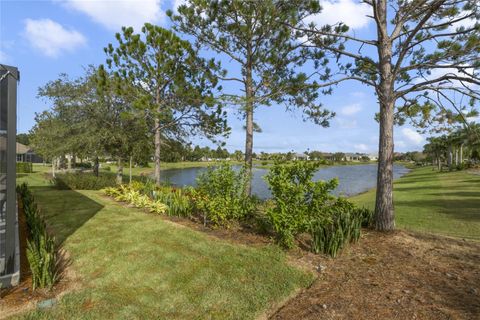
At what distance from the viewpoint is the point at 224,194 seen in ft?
21.2

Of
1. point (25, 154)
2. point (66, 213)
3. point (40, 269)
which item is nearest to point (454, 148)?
point (66, 213)

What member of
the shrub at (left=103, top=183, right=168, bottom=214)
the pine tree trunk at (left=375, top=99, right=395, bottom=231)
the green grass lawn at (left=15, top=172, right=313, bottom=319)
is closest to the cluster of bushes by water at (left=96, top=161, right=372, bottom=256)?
the pine tree trunk at (left=375, top=99, right=395, bottom=231)

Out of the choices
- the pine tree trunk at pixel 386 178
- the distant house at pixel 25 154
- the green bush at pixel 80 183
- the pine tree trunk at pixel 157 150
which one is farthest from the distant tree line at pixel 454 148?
the distant house at pixel 25 154

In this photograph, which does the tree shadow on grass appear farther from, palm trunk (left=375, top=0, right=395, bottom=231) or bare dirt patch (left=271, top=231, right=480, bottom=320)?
palm trunk (left=375, top=0, right=395, bottom=231)

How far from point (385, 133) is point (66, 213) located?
8414 millimetres

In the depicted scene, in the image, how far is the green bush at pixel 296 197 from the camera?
5023 mm

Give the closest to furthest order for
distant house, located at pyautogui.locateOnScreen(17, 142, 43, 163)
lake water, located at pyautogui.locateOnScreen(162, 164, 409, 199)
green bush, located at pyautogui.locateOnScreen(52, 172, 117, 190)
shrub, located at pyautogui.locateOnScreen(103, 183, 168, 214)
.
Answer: shrub, located at pyautogui.locateOnScreen(103, 183, 168, 214) < lake water, located at pyautogui.locateOnScreen(162, 164, 409, 199) < green bush, located at pyautogui.locateOnScreen(52, 172, 117, 190) < distant house, located at pyautogui.locateOnScreen(17, 142, 43, 163)

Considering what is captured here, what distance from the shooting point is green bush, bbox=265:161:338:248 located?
5023 mm

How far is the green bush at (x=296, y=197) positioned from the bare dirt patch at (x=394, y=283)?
62 centimetres

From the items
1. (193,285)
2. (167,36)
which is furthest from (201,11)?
(193,285)

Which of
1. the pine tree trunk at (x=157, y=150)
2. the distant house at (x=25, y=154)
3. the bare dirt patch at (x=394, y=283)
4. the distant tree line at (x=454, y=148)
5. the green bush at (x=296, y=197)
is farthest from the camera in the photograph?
the distant house at (x=25, y=154)

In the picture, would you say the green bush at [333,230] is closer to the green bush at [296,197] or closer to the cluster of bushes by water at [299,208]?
the cluster of bushes by water at [299,208]

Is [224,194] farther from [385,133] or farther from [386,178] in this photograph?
[385,133]

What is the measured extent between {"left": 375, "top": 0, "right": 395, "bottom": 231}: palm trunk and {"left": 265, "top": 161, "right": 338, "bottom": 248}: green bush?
187 cm
